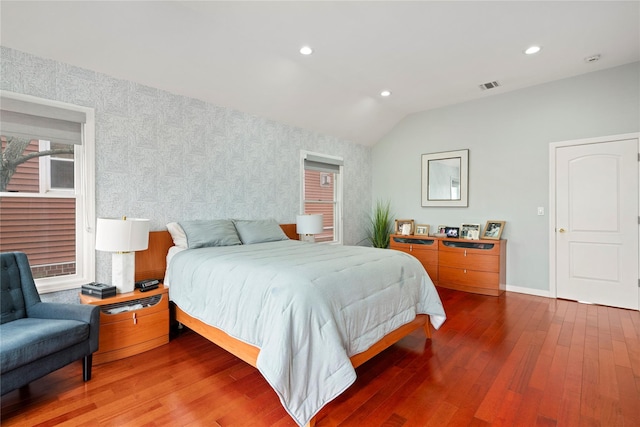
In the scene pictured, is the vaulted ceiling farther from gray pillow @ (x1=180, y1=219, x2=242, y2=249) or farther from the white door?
gray pillow @ (x1=180, y1=219, x2=242, y2=249)

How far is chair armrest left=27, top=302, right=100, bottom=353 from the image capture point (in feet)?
6.70

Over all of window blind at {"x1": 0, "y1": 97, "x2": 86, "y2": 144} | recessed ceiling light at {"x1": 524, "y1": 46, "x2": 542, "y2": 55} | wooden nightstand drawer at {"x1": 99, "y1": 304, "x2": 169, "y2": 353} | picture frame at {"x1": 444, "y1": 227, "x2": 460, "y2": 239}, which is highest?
recessed ceiling light at {"x1": 524, "y1": 46, "x2": 542, "y2": 55}

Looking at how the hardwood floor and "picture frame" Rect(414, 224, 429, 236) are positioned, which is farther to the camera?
"picture frame" Rect(414, 224, 429, 236)

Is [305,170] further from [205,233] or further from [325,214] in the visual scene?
[205,233]

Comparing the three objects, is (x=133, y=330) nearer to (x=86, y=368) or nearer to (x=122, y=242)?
(x=86, y=368)

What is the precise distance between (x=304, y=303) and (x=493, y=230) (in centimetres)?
380

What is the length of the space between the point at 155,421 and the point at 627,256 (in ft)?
16.2

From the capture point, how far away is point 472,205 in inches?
186

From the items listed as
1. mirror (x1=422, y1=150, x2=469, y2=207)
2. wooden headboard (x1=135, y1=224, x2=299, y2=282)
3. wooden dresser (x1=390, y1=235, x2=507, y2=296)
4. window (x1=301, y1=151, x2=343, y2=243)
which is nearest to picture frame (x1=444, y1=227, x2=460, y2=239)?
wooden dresser (x1=390, y1=235, x2=507, y2=296)

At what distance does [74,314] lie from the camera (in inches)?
80.5

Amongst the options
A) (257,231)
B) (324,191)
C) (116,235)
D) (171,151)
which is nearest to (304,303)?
(116,235)

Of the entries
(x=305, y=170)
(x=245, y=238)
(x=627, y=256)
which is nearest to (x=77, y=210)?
(x=245, y=238)

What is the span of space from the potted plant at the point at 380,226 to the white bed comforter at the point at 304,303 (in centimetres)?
287

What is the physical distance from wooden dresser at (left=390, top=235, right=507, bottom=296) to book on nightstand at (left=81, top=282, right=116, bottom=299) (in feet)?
13.2
